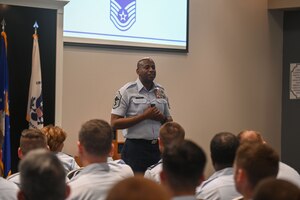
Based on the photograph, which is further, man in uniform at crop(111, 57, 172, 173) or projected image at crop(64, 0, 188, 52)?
projected image at crop(64, 0, 188, 52)

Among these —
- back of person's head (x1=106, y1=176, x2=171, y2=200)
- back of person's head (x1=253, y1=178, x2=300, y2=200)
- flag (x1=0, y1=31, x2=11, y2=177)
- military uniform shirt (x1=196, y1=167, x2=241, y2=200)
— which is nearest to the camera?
back of person's head (x1=106, y1=176, x2=171, y2=200)

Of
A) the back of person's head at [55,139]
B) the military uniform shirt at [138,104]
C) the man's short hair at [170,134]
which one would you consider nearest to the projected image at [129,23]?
the military uniform shirt at [138,104]

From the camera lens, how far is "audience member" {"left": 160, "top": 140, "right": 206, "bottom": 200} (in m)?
1.97

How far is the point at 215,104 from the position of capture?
730 centimetres

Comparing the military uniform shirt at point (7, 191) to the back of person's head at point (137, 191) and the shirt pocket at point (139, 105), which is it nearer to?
the back of person's head at point (137, 191)

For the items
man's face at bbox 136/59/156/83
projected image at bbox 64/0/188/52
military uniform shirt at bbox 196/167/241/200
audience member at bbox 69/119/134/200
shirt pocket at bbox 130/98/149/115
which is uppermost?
projected image at bbox 64/0/188/52

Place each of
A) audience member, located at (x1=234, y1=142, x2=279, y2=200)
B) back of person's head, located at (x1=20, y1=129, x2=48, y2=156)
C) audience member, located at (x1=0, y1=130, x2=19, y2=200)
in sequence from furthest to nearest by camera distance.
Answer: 1. back of person's head, located at (x1=20, y1=129, x2=48, y2=156)
2. audience member, located at (x1=0, y1=130, x2=19, y2=200)
3. audience member, located at (x1=234, y1=142, x2=279, y2=200)

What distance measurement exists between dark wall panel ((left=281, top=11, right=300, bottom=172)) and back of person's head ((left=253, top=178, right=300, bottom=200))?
22.2 feet

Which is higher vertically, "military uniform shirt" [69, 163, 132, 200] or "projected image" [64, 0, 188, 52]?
"projected image" [64, 0, 188, 52]

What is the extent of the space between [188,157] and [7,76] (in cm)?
303

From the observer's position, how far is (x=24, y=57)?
4809 millimetres

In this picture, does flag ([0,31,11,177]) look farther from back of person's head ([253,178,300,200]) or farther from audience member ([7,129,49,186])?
back of person's head ([253,178,300,200])

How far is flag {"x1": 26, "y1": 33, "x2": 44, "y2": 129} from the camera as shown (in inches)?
188

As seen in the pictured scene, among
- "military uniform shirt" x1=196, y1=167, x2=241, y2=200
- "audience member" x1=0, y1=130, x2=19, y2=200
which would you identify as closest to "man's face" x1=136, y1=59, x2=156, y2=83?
"military uniform shirt" x1=196, y1=167, x2=241, y2=200
